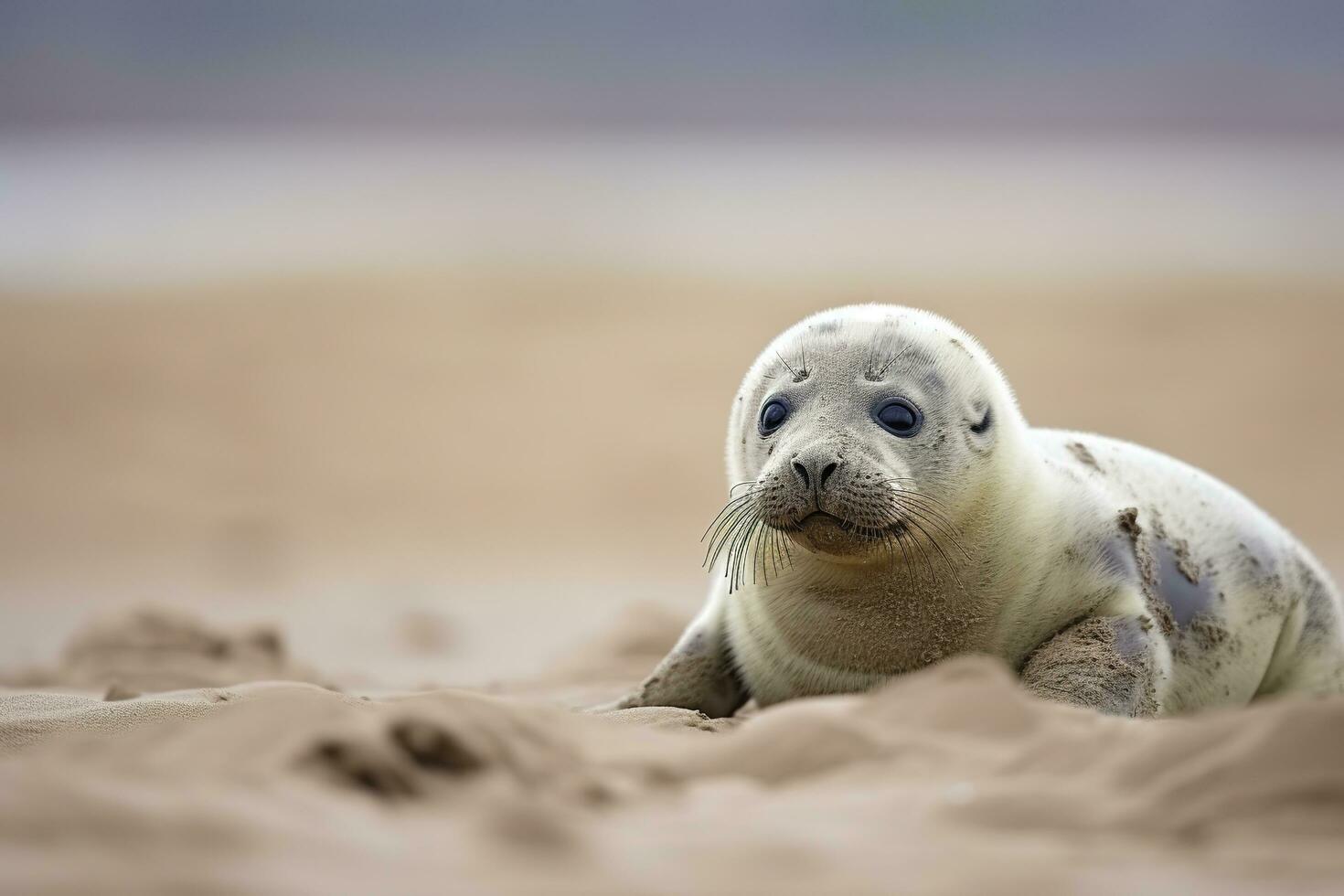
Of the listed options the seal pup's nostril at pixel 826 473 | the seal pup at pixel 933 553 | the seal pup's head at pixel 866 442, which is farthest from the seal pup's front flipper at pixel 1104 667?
the seal pup's nostril at pixel 826 473

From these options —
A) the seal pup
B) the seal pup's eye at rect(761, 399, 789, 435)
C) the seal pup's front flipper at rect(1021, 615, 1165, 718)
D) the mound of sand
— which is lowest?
the mound of sand

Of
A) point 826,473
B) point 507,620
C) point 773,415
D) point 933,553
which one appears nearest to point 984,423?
point 933,553

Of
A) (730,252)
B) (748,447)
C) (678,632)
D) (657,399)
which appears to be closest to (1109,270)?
(730,252)

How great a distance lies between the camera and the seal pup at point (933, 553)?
3.46m

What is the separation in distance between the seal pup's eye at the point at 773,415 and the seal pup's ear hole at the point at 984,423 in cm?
46

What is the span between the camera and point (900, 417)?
145 inches

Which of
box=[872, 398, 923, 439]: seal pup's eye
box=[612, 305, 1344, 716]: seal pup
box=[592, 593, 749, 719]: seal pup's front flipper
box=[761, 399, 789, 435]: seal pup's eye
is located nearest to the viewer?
box=[612, 305, 1344, 716]: seal pup

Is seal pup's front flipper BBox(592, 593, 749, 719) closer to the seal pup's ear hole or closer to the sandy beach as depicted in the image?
the sandy beach

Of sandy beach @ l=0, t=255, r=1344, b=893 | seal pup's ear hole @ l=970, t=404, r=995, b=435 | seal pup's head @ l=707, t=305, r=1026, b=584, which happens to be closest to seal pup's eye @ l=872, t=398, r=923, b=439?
seal pup's head @ l=707, t=305, r=1026, b=584

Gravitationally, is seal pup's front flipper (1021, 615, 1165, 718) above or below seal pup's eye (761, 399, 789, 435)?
below

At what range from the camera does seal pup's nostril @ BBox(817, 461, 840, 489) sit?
3.35m

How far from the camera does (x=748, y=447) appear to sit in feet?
13.0

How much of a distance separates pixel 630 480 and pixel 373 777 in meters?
10.1

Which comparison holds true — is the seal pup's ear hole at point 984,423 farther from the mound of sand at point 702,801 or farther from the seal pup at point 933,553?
the mound of sand at point 702,801
